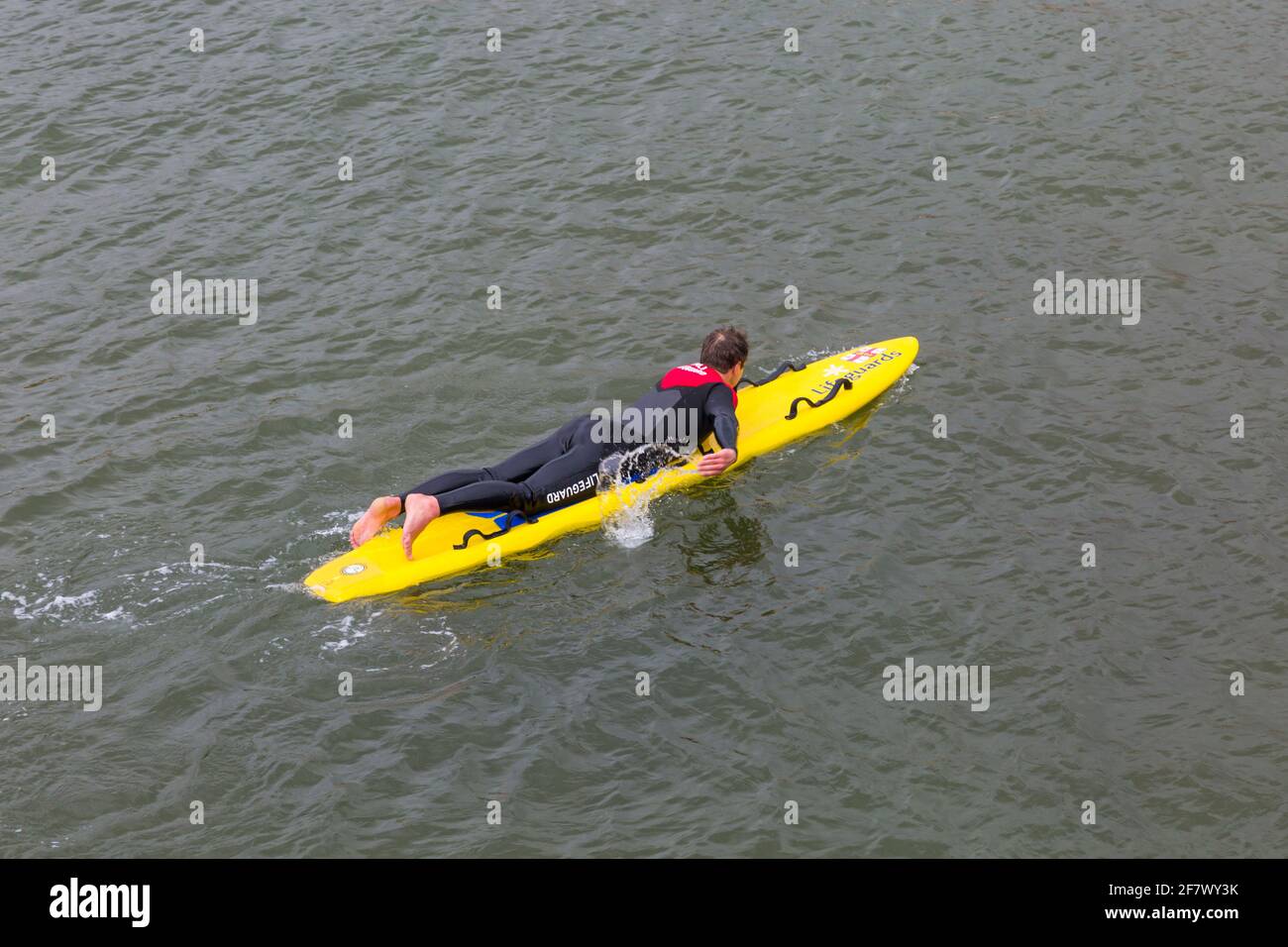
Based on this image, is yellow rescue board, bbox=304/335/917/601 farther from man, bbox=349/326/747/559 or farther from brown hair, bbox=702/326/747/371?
brown hair, bbox=702/326/747/371

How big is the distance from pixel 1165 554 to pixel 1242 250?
536 centimetres

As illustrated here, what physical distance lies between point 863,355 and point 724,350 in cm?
193

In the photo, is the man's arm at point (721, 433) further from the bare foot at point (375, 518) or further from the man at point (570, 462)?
the bare foot at point (375, 518)

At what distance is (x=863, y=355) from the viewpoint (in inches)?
520

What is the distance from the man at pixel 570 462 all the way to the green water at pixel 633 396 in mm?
482

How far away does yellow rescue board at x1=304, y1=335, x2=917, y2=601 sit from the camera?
35.2 ft

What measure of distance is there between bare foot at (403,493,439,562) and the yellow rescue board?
0.75 feet

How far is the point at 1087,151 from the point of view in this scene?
16453mm
